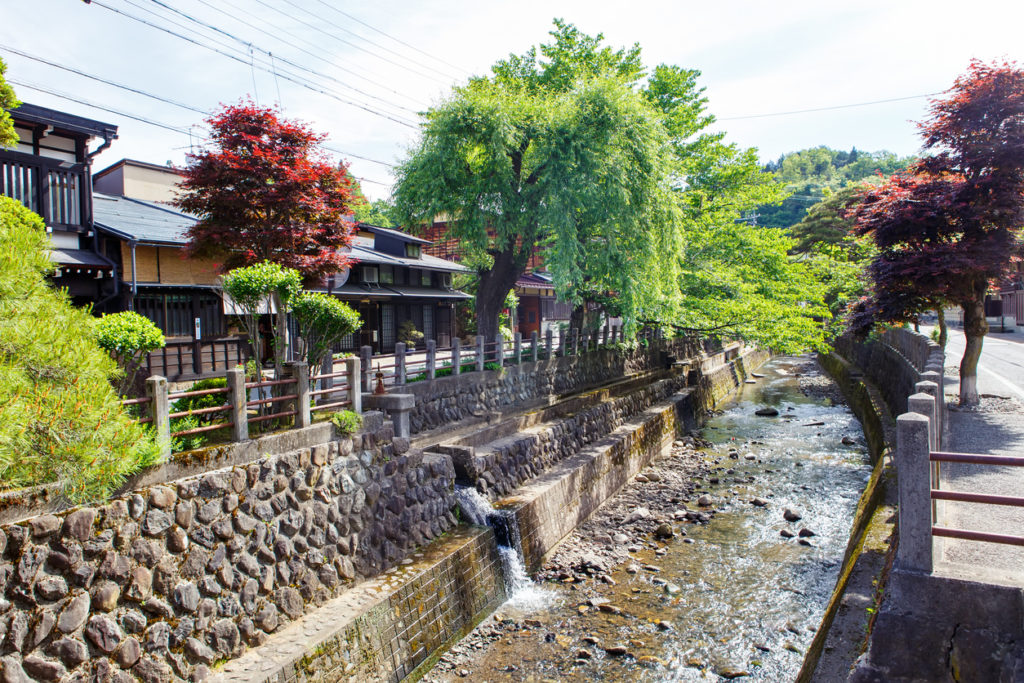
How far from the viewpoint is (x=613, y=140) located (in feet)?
50.2

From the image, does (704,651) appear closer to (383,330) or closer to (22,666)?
(22,666)

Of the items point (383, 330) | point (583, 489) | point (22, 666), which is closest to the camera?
point (22, 666)

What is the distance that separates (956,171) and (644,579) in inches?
428

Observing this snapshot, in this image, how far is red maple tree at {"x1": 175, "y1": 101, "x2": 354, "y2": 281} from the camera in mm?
10484

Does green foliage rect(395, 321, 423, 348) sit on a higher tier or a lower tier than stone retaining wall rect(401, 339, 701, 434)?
higher

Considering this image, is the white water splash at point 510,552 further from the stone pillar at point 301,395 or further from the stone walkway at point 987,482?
the stone walkway at point 987,482

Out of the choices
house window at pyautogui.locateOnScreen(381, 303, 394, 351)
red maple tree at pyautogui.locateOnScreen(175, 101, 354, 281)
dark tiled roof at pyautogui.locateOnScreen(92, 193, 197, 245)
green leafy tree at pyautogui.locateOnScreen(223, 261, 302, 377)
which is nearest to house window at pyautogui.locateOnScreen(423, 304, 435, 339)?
house window at pyautogui.locateOnScreen(381, 303, 394, 351)

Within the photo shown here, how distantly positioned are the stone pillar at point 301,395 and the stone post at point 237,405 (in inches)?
32.8

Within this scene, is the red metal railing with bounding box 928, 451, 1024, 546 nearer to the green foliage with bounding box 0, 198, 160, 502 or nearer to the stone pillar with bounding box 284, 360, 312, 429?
the stone pillar with bounding box 284, 360, 312, 429

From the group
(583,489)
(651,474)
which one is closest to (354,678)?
(583,489)

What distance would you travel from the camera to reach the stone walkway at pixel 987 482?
525 centimetres

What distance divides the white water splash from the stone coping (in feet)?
3.85

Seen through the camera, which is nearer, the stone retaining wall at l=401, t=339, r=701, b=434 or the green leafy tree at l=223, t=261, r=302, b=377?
the green leafy tree at l=223, t=261, r=302, b=377

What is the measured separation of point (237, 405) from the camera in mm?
6891
